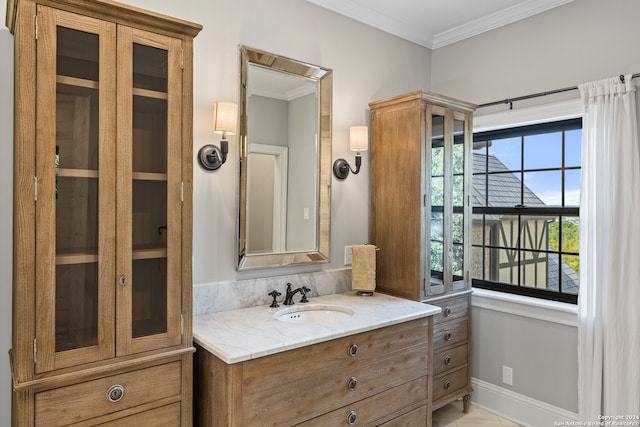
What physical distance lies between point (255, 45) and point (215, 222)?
1017 mm

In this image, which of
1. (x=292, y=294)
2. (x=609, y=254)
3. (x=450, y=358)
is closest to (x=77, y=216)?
(x=292, y=294)

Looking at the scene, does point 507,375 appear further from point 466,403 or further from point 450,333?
point 450,333

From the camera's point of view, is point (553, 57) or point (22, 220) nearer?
point (22, 220)

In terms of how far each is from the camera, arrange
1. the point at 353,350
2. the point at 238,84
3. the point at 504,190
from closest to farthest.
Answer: the point at 353,350, the point at 238,84, the point at 504,190

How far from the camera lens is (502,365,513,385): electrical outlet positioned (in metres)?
2.87

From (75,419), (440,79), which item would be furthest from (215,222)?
(440,79)

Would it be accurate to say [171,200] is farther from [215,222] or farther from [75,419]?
[75,419]

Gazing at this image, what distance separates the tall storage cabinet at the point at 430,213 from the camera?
2.63m

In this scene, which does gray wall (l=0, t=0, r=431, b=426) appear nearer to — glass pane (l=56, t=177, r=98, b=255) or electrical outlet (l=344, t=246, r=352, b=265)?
electrical outlet (l=344, t=246, r=352, b=265)

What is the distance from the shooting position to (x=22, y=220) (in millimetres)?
1396

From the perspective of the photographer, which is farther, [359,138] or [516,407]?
[516,407]

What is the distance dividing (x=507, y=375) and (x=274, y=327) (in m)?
1.85

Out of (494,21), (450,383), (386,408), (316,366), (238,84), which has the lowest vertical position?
(450,383)

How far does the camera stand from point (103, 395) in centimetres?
154
